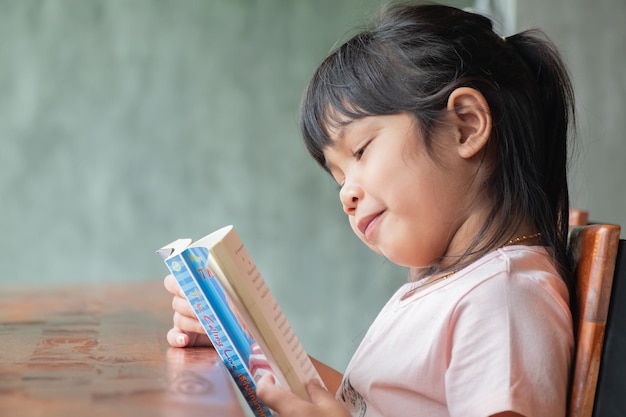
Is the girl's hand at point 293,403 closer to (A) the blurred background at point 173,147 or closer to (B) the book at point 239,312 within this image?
(B) the book at point 239,312

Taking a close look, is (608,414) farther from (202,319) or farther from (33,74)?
(33,74)

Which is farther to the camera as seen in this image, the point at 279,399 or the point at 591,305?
the point at 591,305

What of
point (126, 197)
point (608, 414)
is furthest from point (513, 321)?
point (126, 197)

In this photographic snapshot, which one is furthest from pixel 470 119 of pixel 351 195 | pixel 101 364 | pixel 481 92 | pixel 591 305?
pixel 101 364

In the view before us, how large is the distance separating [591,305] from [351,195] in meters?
0.32

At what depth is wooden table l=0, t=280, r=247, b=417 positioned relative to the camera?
48 cm

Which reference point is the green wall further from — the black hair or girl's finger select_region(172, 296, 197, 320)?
girl's finger select_region(172, 296, 197, 320)

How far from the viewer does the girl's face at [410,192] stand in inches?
36.9

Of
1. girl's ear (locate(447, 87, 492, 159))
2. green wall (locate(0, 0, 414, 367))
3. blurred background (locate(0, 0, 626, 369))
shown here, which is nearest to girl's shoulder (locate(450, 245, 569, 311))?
girl's ear (locate(447, 87, 492, 159))

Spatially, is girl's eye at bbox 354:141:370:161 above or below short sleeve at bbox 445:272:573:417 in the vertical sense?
above

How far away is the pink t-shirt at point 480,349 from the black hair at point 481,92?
8cm

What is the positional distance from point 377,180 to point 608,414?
1.19ft

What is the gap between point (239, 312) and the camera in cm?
68

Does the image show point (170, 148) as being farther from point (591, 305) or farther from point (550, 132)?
point (591, 305)
